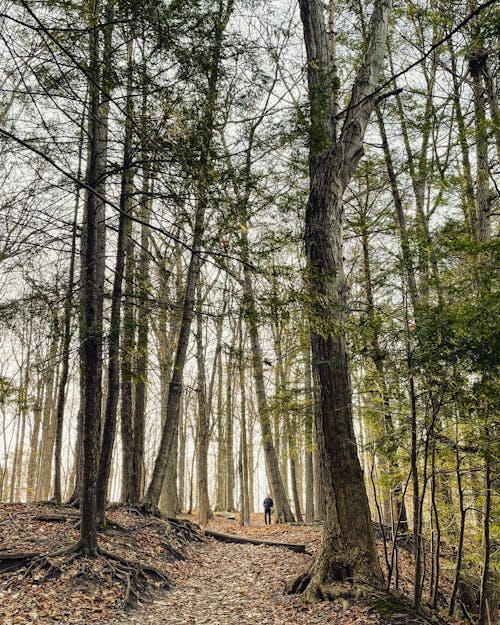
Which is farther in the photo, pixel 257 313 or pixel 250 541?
pixel 250 541

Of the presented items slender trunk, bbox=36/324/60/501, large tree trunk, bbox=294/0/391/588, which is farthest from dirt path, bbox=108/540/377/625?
slender trunk, bbox=36/324/60/501

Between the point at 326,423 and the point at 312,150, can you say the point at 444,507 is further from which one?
the point at 312,150

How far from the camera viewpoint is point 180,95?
16.6 ft

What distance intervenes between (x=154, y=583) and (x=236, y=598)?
4.10 ft

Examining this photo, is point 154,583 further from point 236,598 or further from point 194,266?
point 194,266

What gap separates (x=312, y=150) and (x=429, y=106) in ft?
14.1

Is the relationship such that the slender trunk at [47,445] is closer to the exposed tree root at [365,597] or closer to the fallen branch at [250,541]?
the fallen branch at [250,541]

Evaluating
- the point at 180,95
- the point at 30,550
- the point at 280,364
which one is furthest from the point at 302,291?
the point at 280,364

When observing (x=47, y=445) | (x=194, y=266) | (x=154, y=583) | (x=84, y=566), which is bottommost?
(x=154, y=583)

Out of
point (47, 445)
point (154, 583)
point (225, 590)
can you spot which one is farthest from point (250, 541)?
point (47, 445)

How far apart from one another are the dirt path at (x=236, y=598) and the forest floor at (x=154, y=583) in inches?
0.5

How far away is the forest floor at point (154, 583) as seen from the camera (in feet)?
16.8

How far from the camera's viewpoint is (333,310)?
5980 mm

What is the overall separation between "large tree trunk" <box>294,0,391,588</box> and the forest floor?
0.68 metres
